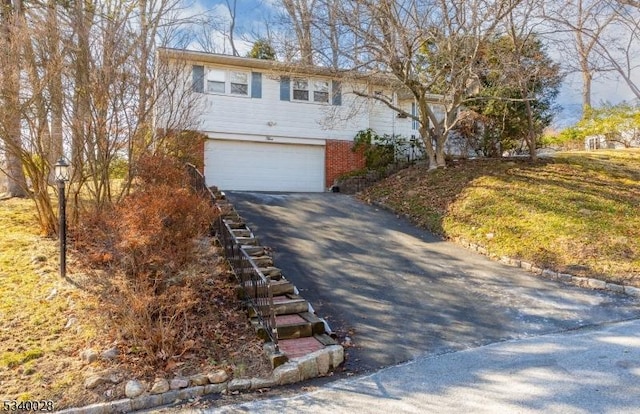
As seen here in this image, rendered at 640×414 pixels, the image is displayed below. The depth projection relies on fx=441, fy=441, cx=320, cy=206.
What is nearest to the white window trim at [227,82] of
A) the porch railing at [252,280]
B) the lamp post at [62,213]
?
the porch railing at [252,280]

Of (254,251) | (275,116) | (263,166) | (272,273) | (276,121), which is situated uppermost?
(275,116)

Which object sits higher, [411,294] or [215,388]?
[411,294]

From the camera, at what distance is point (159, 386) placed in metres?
4.25

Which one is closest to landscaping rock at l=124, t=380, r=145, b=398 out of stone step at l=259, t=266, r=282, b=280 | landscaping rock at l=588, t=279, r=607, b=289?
stone step at l=259, t=266, r=282, b=280

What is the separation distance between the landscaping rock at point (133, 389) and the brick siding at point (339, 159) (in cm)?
1259

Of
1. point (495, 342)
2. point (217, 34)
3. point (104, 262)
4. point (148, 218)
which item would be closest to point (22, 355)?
point (104, 262)

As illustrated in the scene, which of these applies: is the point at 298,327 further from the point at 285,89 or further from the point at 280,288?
the point at 285,89

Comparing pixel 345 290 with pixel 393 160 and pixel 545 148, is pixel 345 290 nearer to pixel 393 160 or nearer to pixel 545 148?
pixel 393 160

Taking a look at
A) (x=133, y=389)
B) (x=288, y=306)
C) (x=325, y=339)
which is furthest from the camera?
(x=288, y=306)

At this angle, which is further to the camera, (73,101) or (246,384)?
(73,101)

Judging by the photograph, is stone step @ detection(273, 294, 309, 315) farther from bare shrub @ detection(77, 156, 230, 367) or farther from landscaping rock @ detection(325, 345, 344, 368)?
landscaping rock @ detection(325, 345, 344, 368)

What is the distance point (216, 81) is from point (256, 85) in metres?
1.37

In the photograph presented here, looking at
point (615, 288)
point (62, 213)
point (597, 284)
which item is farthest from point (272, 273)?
point (615, 288)

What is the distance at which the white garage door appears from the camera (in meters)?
15.2
